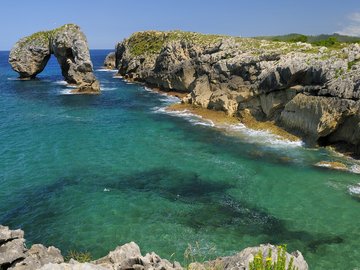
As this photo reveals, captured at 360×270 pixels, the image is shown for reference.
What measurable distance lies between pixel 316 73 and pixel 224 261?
37.7 metres

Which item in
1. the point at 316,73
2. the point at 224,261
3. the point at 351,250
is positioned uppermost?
the point at 316,73

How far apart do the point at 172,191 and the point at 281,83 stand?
26.9 metres

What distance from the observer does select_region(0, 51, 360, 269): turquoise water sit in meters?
25.9

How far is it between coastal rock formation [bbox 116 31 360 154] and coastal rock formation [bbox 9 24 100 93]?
69.0 ft

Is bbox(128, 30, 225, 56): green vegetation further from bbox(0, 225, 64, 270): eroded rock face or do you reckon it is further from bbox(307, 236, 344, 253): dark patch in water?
bbox(0, 225, 64, 270): eroded rock face

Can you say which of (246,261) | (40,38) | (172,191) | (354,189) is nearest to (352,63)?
(354,189)

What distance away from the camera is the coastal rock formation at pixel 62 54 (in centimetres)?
9381

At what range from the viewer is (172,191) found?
33.6 m

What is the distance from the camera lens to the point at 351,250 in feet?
80.4

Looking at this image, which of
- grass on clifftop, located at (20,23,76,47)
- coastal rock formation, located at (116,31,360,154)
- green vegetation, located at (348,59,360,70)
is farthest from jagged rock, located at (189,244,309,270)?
grass on clifftop, located at (20,23,76,47)

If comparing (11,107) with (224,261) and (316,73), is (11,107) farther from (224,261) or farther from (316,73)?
(224,261)

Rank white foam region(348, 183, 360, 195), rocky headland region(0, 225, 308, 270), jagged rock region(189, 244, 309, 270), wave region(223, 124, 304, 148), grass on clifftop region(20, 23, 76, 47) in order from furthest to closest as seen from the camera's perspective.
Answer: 1. grass on clifftop region(20, 23, 76, 47)
2. wave region(223, 124, 304, 148)
3. white foam region(348, 183, 360, 195)
4. rocky headland region(0, 225, 308, 270)
5. jagged rock region(189, 244, 309, 270)

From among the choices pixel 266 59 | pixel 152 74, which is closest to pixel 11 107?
pixel 152 74

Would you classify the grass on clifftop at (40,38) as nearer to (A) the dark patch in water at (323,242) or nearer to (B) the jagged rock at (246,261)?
(A) the dark patch in water at (323,242)
